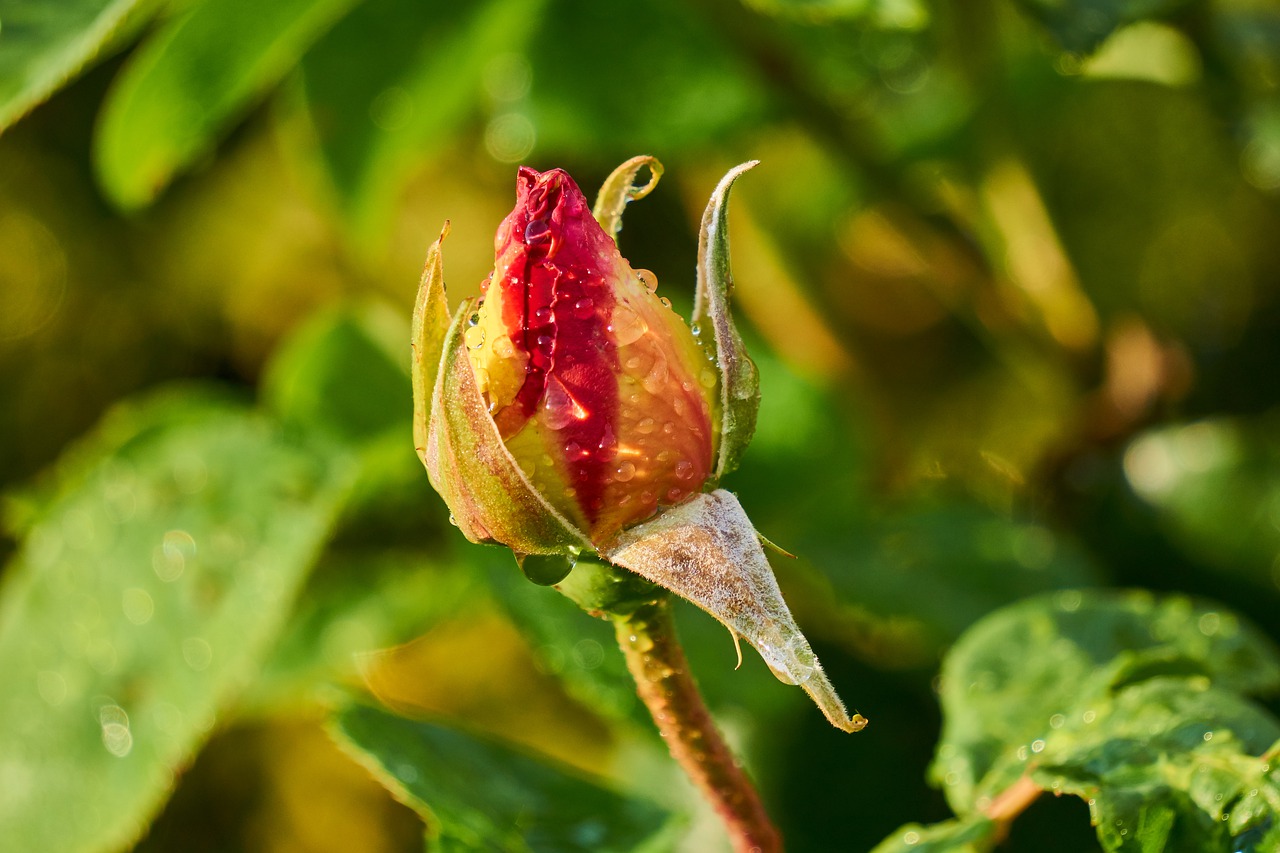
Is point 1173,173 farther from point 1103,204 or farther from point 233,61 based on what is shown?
point 233,61

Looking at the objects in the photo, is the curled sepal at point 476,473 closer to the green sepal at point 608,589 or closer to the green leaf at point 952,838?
the green sepal at point 608,589

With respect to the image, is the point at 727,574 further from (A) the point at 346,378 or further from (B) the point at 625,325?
(A) the point at 346,378

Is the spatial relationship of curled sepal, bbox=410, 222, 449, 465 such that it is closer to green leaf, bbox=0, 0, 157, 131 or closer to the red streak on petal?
the red streak on petal

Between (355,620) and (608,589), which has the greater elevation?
(608,589)

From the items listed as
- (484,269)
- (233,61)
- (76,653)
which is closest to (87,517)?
(76,653)

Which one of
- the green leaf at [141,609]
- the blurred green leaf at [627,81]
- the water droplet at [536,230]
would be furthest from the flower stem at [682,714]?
the blurred green leaf at [627,81]

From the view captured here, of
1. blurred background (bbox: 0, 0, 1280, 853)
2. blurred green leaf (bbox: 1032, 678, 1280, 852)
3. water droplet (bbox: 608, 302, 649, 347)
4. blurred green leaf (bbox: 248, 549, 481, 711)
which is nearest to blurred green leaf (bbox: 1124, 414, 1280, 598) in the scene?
blurred background (bbox: 0, 0, 1280, 853)

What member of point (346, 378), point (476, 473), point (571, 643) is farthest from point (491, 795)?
point (346, 378)
